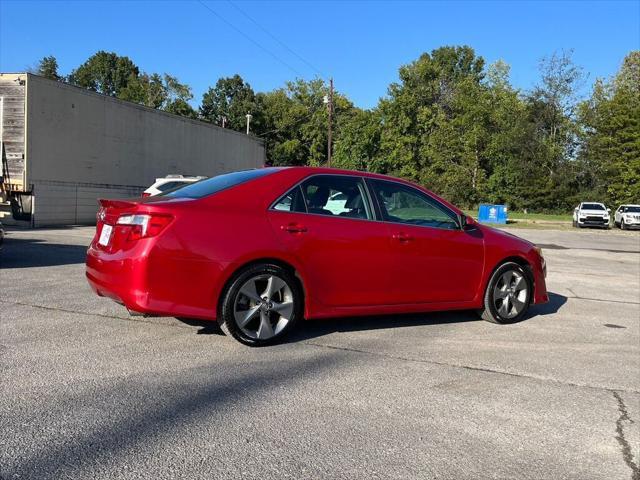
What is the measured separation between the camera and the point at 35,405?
11.7 feet

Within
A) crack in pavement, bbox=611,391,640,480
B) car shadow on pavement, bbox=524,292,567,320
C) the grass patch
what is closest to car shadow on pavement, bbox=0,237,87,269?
car shadow on pavement, bbox=524,292,567,320

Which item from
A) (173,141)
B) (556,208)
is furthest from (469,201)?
(173,141)

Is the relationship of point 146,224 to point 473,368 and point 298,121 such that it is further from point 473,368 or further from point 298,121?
point 298,121

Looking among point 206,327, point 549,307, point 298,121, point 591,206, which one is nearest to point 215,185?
point 206,327

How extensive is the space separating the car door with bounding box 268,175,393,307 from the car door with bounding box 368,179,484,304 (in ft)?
0.56

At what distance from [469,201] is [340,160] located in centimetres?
1531

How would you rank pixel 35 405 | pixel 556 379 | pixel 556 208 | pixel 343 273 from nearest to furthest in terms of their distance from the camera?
pixel 35 405 → pixel 556 379 → pixel 343 273 → pixel 556 208

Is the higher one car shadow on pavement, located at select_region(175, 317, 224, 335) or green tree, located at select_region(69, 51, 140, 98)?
green tree, located at select_region(69, 51, 140, 98)

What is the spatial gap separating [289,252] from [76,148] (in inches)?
644

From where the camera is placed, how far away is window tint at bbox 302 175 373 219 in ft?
17.9

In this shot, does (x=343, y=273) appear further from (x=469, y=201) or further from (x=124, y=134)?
(x=469, y=201)

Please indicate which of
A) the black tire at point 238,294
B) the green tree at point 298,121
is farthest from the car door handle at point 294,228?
the green tree at point 298,121

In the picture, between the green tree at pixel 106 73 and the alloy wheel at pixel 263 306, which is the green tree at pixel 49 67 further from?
the alloy wheel at pixel 263 306

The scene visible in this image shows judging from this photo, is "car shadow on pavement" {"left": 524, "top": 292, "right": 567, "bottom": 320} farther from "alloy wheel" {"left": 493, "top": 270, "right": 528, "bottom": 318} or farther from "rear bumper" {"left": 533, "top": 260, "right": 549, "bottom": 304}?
"alloy wheel" {"left": 493, "top": 270, "right": 528, "bottom": 318}
